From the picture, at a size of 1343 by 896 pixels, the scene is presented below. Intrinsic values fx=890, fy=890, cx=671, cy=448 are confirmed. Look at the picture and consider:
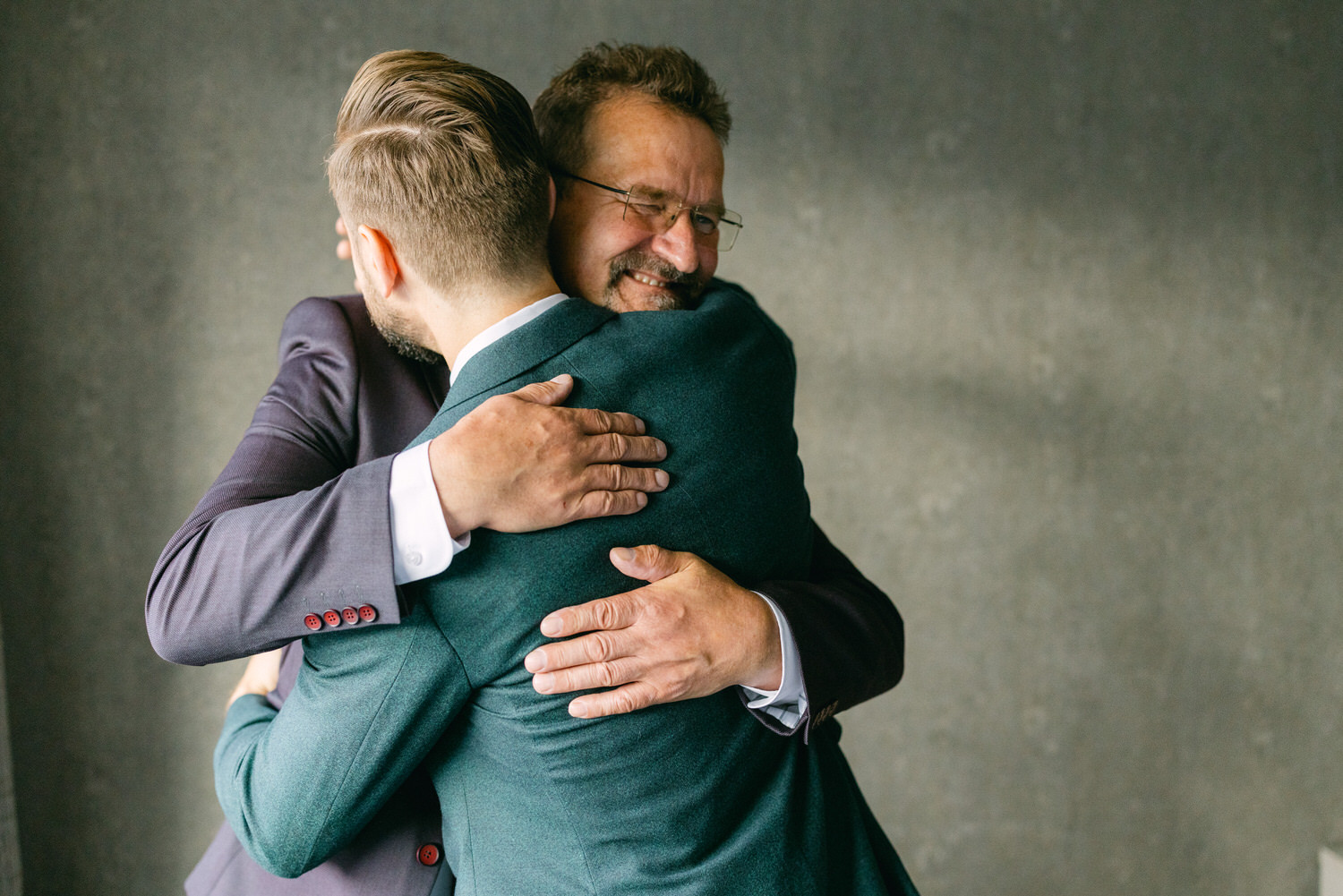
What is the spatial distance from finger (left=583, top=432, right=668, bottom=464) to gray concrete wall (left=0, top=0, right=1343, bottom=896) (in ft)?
5.66

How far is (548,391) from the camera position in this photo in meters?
0.98

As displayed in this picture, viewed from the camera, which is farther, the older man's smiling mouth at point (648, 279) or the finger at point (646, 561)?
the older man's smiling mouth at point (648, 279)

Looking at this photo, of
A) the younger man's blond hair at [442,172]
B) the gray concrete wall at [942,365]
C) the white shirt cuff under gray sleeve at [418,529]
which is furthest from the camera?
the gray concrete wall at [942,365]

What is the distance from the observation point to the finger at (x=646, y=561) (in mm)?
992

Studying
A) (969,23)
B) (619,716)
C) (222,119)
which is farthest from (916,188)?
(619,716)

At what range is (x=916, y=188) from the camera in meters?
2.71

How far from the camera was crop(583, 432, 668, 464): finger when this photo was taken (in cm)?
95

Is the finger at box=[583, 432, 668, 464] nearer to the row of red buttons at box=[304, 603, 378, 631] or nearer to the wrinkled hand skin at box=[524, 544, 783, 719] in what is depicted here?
the wrinkled hand skin at box=[524, 544, 783, 719]

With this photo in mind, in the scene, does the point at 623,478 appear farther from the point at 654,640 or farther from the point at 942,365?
the point at 942,365

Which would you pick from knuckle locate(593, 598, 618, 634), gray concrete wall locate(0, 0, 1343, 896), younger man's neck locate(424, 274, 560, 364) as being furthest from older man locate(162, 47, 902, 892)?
gray concrete wall locate(0, 0, 1343, 896)

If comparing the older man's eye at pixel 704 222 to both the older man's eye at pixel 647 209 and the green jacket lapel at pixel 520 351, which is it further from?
the green jacket lapel at pixel 520 351

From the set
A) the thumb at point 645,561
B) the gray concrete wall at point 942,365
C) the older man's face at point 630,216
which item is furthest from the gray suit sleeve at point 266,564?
the gray concrete wall at point 942,365

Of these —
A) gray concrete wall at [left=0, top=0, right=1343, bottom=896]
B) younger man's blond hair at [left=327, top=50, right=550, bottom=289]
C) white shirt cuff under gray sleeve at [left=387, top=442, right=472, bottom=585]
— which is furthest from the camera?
gray concrete wall at [left=0, top=0, right=1343, bottom=896]

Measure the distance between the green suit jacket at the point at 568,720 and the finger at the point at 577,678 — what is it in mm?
33
